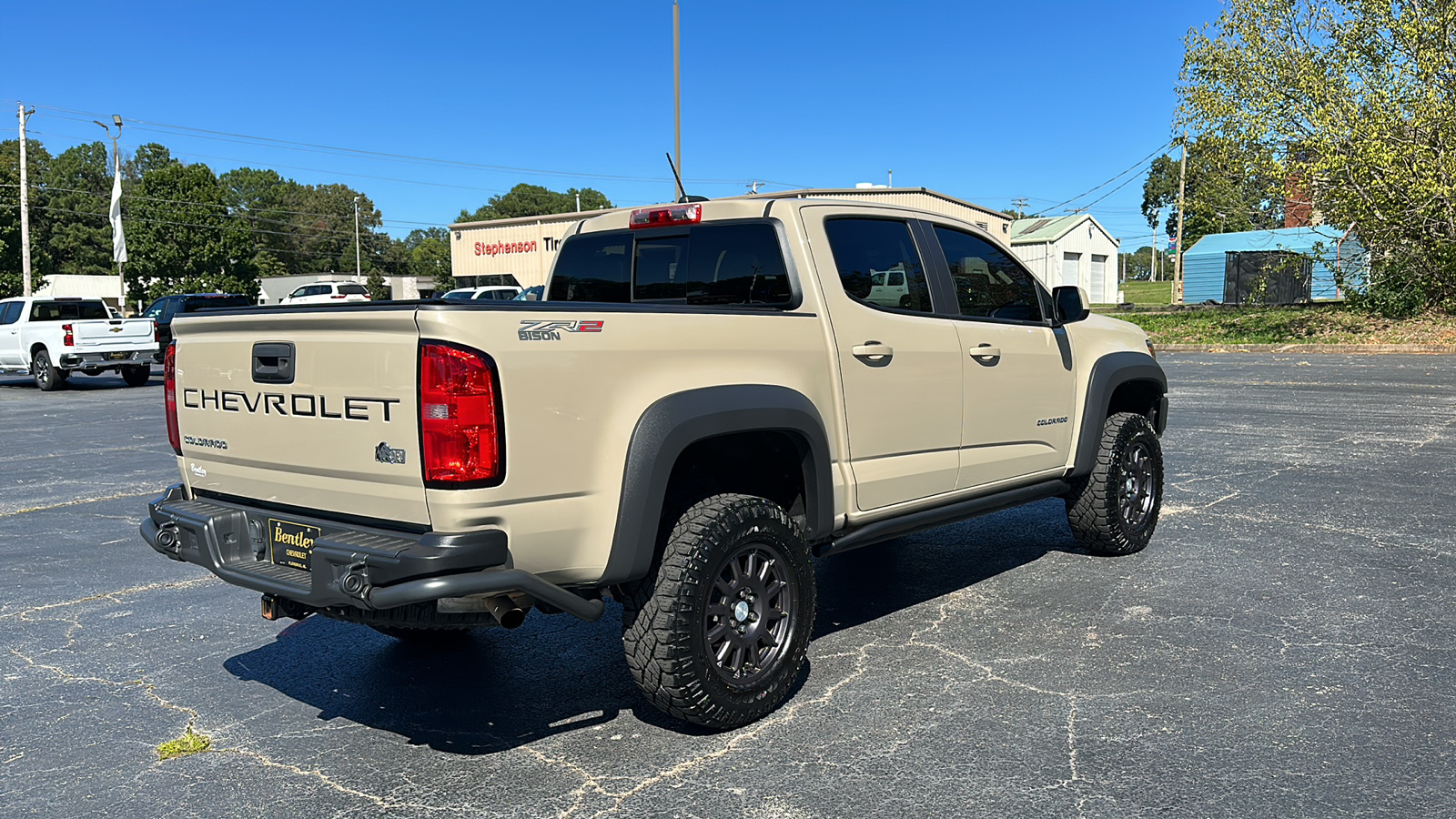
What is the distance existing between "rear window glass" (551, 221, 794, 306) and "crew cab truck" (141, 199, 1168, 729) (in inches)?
0.5

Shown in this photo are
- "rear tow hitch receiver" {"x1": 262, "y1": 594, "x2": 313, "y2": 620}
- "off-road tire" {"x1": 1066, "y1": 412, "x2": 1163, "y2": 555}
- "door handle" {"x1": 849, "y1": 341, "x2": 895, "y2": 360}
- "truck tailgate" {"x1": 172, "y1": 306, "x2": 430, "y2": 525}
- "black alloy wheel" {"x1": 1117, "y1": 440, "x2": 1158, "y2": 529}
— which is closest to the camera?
"truck tailgate" {"x1": 172, "y1": 306, "x2": 430, "y2": 525}

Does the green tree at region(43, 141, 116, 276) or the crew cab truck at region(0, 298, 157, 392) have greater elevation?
the green tree at region(43, 141, 116, 276)

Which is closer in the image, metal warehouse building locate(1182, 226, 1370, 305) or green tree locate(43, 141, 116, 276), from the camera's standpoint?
metal warehouse building locate(1182, 226, 1370, 305)

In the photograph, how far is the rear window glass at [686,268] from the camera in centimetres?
461

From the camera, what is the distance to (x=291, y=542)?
3639mm

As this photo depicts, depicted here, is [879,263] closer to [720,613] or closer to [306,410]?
[720,613]

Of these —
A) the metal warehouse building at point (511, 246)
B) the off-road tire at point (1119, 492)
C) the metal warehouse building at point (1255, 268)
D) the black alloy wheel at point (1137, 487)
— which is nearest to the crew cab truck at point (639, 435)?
the off-road tire at point (1119, 492)

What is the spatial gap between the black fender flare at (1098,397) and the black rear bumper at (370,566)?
11.3 feet

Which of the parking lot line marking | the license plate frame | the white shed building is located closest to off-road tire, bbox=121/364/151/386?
the parking lot line marking

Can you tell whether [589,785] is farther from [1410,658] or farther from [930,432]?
[1410,658]

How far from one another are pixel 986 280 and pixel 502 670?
3069 millimetres

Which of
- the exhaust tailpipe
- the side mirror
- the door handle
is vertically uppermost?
the side mirror

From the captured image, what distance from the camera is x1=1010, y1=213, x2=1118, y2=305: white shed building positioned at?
5650 centimetres

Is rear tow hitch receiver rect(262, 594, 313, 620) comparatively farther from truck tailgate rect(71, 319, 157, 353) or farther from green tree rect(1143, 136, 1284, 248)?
green tree rect(1143, 136, 1284, 248)
